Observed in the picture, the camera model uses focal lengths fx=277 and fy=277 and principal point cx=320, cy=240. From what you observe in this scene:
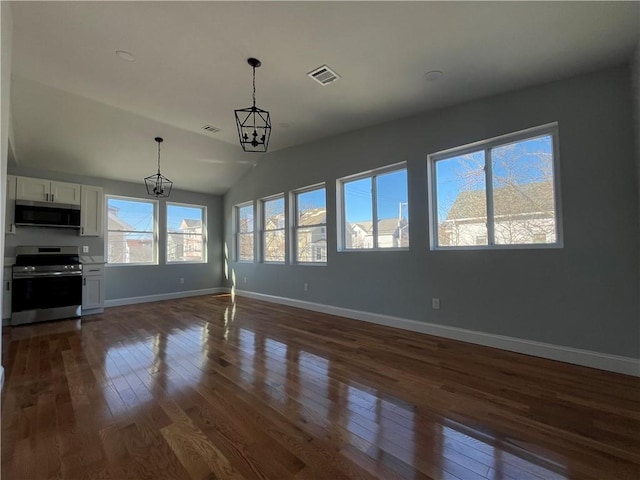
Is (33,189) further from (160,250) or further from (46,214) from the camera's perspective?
(160,250)

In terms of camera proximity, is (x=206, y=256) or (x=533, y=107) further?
(x=206, y=256)

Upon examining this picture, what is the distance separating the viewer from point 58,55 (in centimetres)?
287

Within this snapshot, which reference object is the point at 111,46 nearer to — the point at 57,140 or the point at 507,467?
the point at 57,140

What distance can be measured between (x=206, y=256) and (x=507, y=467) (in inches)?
278

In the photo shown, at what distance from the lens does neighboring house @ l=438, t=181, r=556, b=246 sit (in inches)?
114

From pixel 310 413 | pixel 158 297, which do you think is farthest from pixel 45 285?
pixel 310 413

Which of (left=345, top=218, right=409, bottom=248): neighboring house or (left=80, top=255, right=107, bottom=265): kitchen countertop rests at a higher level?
(left=345, top=218, right=409, bottom=248): neighboring house

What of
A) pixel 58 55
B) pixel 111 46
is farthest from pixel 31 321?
pixel 111 46

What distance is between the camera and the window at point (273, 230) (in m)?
5.91

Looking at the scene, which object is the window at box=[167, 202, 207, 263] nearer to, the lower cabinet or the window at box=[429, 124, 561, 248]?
the lower cabinet

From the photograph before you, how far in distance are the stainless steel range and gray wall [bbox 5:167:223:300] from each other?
0.74 feet

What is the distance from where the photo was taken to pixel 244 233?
695cm

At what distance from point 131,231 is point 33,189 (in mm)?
1749

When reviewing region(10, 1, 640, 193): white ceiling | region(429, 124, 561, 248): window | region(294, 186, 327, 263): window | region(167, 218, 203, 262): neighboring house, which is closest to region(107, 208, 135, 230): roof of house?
region(167, 218, 203, 262): neighboring house
